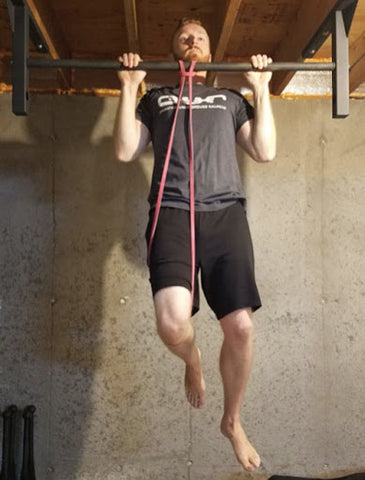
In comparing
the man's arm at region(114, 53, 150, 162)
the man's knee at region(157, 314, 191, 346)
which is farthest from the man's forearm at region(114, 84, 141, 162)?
the man's knee at region(157, 314, 191, 346)

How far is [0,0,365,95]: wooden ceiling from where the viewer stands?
267cm

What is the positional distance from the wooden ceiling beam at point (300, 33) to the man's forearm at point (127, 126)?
0.95m

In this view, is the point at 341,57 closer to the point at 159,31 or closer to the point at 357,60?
the point at 357,60

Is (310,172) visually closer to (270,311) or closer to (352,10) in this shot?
(270,311)

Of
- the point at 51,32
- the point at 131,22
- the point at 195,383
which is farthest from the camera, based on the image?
the point at 51,32

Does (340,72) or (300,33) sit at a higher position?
(300,33)

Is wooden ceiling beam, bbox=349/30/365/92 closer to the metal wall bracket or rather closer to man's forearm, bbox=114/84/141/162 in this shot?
the metal wall bracket

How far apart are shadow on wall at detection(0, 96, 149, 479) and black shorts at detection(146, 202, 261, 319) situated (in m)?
1.16

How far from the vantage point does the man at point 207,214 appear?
2.04 m

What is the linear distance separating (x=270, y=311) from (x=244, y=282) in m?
1.29

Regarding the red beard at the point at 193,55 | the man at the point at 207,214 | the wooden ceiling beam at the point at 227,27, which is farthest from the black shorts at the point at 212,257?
the wooden ceiling beam at the point at 227,27

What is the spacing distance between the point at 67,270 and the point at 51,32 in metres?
1.36

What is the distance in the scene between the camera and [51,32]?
2773 millimetres

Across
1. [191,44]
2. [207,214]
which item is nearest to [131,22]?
[191,44]
